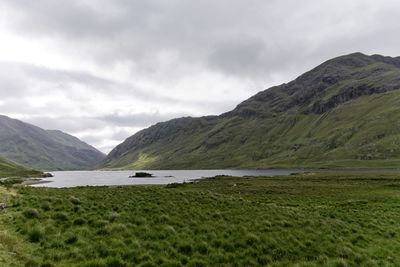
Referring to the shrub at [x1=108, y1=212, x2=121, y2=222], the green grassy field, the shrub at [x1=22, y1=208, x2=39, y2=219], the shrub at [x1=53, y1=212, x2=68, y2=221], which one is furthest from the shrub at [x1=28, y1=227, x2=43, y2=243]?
the shrub at [x1=108, y1=212, x2=121, y2=222]

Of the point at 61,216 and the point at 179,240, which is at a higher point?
the point at 61,216

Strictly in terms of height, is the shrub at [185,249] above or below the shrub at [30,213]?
below

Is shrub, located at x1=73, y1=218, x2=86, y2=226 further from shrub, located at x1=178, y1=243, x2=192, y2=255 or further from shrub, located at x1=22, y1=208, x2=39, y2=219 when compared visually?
shrub, located at x1=178, y1=243, x2=192, y2=255

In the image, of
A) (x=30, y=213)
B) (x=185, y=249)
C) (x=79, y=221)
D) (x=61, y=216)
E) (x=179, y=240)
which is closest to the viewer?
(x=185, y=249)

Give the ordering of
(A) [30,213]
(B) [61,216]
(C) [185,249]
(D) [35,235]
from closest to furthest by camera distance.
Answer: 1. (D) [35,235]
2. (C) [185,249]
3. (A) [30,213]
4. (B) [61,216]

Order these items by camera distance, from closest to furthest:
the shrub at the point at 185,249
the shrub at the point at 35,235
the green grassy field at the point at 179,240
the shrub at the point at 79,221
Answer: the green grassy field at the point at 179,240 < the shrub at the point at 35,235 < the shrub at the point at 185,249 < the shrub at the point at 79,221

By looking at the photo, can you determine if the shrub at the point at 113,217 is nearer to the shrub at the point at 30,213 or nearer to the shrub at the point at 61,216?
the shrub at the point at 61,216

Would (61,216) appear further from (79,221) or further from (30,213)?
(30,213)

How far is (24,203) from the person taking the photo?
58.0 feet

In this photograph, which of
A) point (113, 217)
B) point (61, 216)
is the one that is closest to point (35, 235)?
point (61, 216)

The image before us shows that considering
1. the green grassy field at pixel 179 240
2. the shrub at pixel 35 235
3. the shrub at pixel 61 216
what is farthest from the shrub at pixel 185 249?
the shrub at pixel 61 216

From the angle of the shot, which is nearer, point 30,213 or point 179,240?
point 179,240

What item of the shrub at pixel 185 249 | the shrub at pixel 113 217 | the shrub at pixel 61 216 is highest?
the shrub at pixel 61 216

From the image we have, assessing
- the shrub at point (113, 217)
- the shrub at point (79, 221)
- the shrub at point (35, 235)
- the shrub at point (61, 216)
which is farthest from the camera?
the shrub at point (113, 217)
